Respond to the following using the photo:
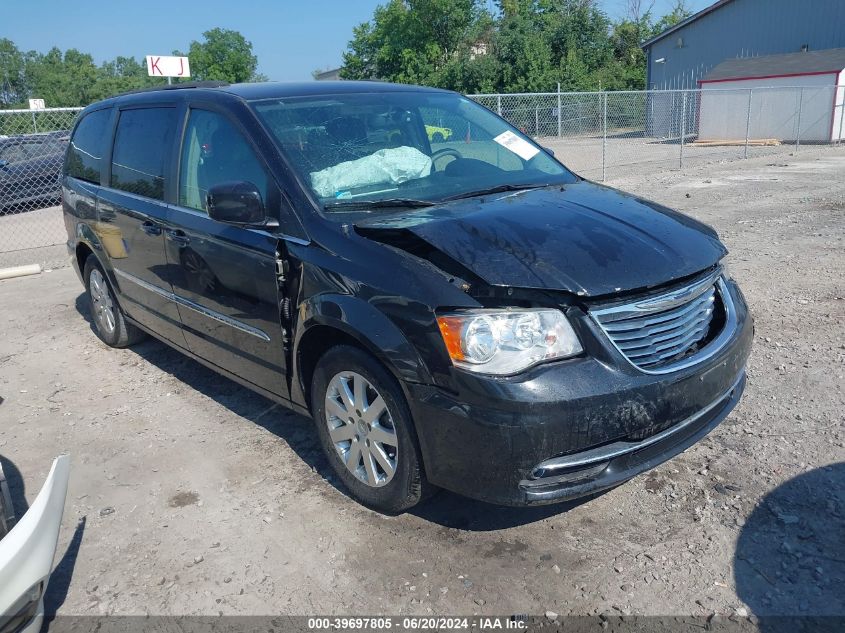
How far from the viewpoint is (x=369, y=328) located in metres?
2.95

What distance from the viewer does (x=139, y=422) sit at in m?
4.59

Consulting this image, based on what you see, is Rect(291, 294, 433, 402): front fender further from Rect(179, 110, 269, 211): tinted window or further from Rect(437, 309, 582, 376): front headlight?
Rect(179, 110, 269, 211): tinted window

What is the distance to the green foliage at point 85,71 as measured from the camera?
2837 inches

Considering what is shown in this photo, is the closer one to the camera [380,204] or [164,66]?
[380,204]

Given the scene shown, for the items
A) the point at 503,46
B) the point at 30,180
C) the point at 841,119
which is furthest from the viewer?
the point at 503,46

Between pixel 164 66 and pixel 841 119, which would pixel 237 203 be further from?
pixel 841 119

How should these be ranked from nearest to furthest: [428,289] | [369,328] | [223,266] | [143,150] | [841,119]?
[428,289] → [369,328] → [223,266] → [143,150] → [841,119]

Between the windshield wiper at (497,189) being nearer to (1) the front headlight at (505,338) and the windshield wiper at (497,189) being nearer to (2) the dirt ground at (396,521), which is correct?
(1) the front headlight at (505,338)

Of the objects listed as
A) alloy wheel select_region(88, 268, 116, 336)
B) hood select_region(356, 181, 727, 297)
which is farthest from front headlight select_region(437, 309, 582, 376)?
alloy wheel select_region(88, 268, 116, 336)

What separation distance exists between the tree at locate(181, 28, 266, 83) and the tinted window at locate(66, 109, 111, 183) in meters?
71.3

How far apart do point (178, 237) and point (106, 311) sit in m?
2.06

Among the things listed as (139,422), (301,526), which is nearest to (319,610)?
(301,526)

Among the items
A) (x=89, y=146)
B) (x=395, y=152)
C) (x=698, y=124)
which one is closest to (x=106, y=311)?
(x=89, y=146)

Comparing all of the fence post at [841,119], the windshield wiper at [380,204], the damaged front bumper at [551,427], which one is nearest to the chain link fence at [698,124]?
the fence post at [841,119]
